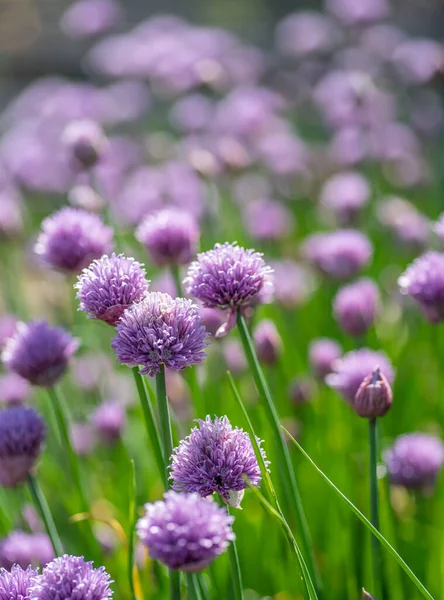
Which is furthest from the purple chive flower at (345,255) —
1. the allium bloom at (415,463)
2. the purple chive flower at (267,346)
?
the allium bloom at (415,463)

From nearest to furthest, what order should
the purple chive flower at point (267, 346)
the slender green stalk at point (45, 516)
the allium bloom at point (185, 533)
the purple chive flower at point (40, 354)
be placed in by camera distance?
the allium bloom at point (185, 533), the slender green stalk at point (45, 516), the purple chive flower at point (40, 354), the purple chive flower at point (267, 346)

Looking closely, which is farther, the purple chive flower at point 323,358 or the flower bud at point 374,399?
the purple chive flower at point 323,358

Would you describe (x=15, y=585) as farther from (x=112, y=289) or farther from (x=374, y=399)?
(x=374, y=399)

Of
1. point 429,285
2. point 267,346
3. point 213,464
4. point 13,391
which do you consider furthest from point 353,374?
point 13,391

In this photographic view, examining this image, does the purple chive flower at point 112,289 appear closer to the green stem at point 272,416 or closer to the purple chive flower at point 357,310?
the green stem at point 272,416

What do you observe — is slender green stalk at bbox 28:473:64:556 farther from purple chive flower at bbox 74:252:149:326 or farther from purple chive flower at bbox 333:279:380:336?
purple chive flower at bbox 333:279:380:336

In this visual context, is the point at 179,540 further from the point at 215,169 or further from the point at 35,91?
the point at 35,91
